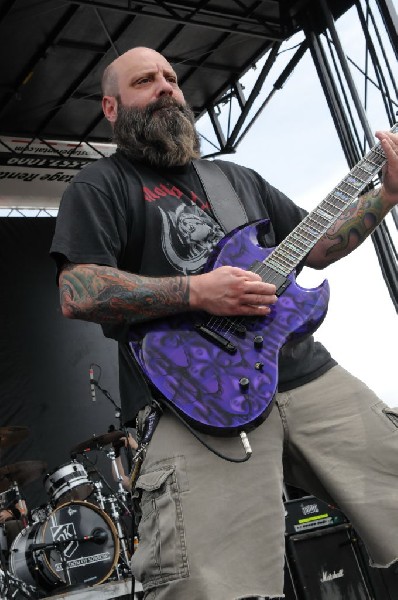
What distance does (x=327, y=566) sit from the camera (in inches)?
173

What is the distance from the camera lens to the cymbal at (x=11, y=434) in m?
5.61

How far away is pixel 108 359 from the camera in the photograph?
28.6 ft

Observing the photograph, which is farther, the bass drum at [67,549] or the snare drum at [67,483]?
the snare drum at [67,483]

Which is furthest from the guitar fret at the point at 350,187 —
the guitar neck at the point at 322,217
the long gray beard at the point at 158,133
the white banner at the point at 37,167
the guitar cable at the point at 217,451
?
the white banner at the point at 37,167

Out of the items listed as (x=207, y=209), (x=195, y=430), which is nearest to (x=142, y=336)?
(x=195, y=430)

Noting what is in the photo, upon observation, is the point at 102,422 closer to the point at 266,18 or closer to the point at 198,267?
the point at 266,18

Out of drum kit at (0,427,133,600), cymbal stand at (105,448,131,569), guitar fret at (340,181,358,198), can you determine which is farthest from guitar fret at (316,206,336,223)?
cymbal stand at (105,448,131,569)

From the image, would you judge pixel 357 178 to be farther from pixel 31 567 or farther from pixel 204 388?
pixel 31 567

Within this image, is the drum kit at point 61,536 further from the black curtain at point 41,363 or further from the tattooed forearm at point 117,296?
the tattooed forearm at point 117,296

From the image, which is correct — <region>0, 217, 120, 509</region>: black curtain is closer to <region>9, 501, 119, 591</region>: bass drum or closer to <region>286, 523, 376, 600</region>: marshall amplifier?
<region>9, 501, 119, 591</region>: bass drum

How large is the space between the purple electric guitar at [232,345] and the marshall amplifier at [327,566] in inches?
110

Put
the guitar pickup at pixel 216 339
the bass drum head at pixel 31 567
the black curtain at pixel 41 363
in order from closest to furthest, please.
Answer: the guitar pickup at pixel 216 339 → the bass drum head at pixel 31 567 → the black curtain at pixel 41 363

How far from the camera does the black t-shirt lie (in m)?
1.96

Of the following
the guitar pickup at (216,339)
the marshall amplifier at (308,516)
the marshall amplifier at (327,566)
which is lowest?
the marshall amplifier at (327,566)
